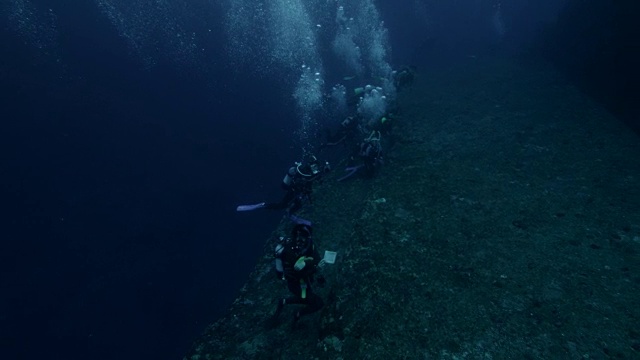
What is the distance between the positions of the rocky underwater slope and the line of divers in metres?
0.32

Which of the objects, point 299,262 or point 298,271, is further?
point 298,271

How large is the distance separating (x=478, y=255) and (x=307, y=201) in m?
4.44

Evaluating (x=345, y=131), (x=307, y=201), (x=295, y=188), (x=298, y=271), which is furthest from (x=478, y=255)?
(x=345, y=131)

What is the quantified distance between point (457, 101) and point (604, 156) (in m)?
5.31

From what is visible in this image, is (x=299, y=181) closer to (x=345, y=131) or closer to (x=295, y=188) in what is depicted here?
(x=295, y=188)

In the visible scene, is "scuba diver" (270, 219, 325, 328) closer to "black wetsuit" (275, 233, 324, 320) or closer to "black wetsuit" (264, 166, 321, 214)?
"black wetsuit" (275, 233, 324, 320)

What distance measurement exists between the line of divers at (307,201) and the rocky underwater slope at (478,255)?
0.32m

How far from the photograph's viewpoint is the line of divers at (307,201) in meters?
4.41

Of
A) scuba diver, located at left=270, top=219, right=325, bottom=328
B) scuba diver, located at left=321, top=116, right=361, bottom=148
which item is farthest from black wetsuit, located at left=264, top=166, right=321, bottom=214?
scuba diver, located at left=321, top=116, right=361, bottom=148

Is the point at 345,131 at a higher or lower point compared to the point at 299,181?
higher

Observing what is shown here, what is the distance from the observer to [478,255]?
207 inches

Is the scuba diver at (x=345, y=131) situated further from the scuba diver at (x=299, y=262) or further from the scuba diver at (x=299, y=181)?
the scuba diver at (x=299, y=262)

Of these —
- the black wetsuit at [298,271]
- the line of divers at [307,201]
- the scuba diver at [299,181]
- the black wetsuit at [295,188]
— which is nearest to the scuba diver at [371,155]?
the line of divers at [307,201]

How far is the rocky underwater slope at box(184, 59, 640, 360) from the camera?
407 centimetres
